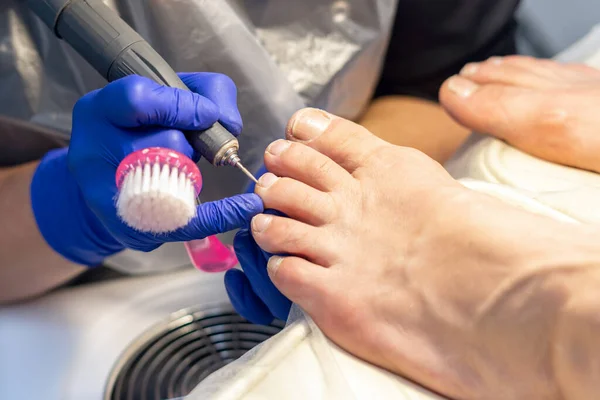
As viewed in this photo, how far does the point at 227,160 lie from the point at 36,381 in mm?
407

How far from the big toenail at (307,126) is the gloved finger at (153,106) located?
0.38 feet

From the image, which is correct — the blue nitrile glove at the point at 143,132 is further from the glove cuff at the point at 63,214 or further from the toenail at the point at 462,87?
the toenail at the point at 462,87

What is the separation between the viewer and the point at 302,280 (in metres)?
0.50

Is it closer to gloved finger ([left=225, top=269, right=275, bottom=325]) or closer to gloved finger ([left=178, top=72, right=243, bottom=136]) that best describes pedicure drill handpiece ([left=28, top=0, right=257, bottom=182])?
gloved finger ([left=178, top=72, right=243, bottom=136])

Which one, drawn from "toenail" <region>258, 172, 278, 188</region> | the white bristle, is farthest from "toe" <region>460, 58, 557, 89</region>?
the white bristle

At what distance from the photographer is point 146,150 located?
1.48 feet

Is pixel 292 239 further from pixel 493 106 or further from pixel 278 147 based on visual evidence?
pixel 493 106

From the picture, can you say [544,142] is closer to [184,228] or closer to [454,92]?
[454,92]

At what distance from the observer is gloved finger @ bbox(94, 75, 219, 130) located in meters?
0.46

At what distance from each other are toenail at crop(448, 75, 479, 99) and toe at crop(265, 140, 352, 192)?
0.28 metres

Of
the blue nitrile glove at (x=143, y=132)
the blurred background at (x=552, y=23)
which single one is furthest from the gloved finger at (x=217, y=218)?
the blurred background at (x=552, y=23)

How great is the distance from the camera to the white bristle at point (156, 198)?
0.42m

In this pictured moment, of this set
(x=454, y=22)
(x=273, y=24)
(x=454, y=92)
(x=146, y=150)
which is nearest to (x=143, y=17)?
(x=273, y=24)

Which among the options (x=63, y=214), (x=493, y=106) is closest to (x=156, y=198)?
(x=63, y=214)
